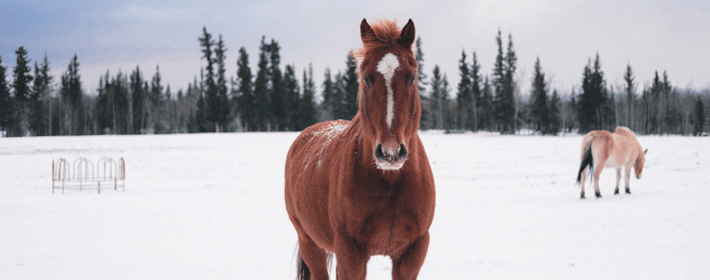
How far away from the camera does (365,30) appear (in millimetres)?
2498

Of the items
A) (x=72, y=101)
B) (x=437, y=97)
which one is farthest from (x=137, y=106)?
(x=437, y=97)

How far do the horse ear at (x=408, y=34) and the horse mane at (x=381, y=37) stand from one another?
3 cm

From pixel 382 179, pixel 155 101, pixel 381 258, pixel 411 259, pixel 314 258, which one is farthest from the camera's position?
pixel 155 101

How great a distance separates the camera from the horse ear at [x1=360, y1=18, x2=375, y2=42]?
247 centimetres

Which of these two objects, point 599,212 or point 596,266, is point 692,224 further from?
point 596,266

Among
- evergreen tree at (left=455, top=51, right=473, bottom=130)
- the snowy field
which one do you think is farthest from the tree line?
the snowy field

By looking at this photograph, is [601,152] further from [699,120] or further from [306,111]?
[699,120]

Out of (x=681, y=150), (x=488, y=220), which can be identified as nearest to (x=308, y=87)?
(x=681, y=150)

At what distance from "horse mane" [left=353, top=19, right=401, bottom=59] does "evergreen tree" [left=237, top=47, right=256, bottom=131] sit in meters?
56.0

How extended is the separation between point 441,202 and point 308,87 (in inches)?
2119

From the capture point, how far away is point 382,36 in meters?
2.45

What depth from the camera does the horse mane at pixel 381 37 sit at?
2.43 meters

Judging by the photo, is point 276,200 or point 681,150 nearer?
→ point 276,200

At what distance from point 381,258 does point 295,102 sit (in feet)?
172
